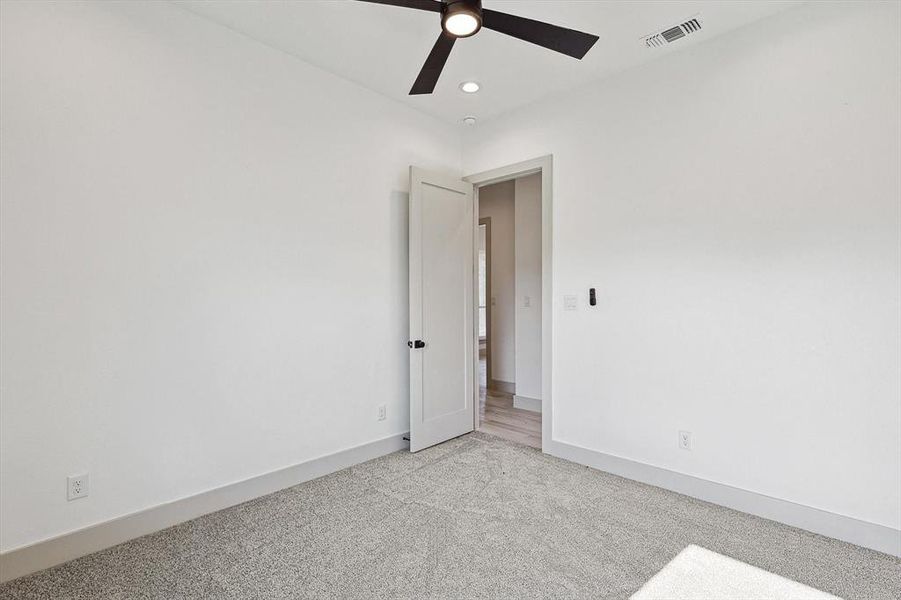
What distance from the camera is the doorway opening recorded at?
15.0ft

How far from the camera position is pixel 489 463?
10.8ft

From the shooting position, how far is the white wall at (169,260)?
79.7 inches

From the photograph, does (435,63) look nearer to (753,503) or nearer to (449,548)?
(449,548)

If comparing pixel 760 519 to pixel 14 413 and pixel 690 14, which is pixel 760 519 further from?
pixel 14 413

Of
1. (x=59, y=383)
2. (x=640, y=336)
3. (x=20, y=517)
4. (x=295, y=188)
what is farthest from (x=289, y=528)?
(x=640, y=336)

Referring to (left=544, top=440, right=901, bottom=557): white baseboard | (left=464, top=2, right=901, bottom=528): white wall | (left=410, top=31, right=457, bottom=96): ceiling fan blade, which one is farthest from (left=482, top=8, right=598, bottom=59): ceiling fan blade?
(left=544, top=440, right=901, bottom=557): white baseboard

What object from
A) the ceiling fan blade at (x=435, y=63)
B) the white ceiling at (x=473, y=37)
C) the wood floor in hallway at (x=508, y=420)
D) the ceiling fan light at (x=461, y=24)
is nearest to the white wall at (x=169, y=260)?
the white ceiling at (x=473, y=37)

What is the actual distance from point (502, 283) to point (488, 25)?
3822 millimetres

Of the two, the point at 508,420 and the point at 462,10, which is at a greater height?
the point at 462,10

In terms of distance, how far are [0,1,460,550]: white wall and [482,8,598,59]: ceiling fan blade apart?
1610mm

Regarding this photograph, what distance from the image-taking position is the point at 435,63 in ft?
7.22

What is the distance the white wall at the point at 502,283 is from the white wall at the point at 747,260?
2035mm

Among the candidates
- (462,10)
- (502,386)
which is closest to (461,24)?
(462,10)

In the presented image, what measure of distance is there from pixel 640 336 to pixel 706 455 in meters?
0.83
